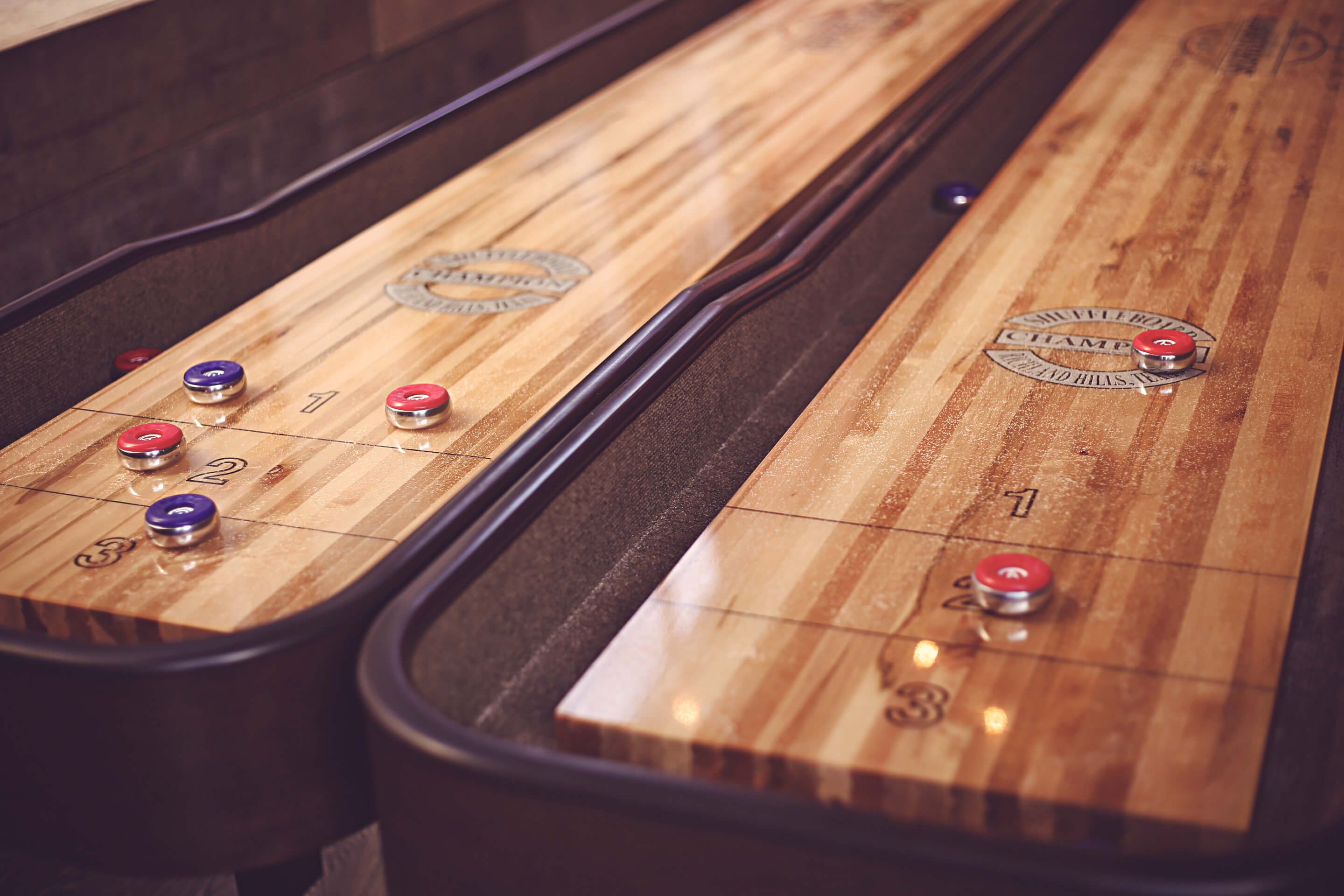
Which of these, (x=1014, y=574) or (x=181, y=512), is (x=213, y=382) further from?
(x=1014, y=574)

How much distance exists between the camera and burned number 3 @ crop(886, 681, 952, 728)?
5.45 ft

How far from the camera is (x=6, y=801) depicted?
193cm

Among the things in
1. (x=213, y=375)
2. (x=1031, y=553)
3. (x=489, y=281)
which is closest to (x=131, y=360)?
(x=213, y=375)

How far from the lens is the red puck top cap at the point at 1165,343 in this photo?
2.51m

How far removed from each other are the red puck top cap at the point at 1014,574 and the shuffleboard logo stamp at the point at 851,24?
156 inches

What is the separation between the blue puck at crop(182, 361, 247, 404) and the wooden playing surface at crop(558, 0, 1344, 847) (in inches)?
45.5

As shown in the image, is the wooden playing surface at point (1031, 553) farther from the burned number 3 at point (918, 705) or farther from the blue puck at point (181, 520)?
the blue puck at point (181, 520)

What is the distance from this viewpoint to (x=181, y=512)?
215cm

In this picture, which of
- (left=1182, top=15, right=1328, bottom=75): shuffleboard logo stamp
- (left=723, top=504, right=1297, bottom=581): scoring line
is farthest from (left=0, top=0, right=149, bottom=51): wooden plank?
(left=1182, top=15, right=1328, bottom=75): shuffleboard logo stamp

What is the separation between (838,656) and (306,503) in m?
1.05

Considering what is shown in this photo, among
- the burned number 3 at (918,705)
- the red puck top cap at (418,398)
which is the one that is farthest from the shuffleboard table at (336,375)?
the burned number 3 at (918,705)

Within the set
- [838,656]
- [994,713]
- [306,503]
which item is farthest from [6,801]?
[994,713]

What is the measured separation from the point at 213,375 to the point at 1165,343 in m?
1.96

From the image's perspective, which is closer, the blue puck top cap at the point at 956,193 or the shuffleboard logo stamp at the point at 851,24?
the blue puck top cap at the point at 956,193
